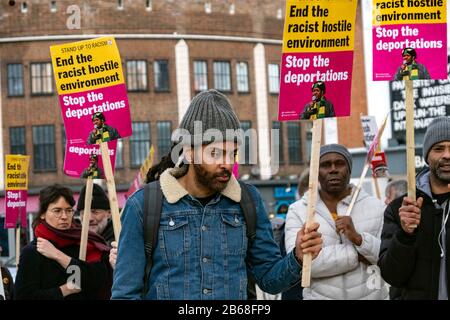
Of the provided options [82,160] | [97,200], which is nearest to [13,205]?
[97,200]

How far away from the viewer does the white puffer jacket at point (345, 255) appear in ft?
19.9

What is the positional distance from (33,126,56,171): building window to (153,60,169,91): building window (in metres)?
4.98

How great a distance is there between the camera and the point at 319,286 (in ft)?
20.3

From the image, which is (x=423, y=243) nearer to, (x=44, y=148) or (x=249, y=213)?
(x=249, y=213)

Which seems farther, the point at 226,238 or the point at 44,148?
the point at 44,148

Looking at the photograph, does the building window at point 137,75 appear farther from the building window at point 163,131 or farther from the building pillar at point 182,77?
the building window at point 163,131

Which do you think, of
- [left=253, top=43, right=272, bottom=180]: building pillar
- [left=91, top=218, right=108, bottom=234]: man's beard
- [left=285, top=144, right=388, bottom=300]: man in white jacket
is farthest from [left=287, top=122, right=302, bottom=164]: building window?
[left=285, top=144, right=388, bottom=300]: man in white jacket

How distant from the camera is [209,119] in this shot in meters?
4.07

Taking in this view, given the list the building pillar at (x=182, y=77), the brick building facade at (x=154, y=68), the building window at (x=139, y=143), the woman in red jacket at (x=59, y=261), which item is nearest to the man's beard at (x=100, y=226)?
the woman in red jacket at (x=59, y=261)

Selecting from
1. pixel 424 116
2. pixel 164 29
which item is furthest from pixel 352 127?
pixel 164 29

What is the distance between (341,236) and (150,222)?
2.50m

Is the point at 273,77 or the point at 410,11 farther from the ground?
the point at 273,77

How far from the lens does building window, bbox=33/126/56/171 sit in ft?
134

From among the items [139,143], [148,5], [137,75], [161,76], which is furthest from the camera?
[161,76]
